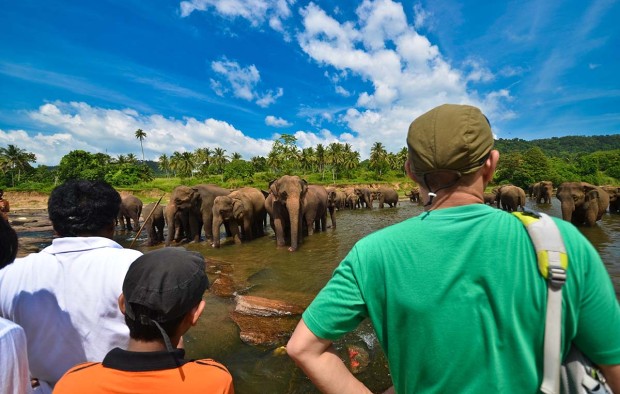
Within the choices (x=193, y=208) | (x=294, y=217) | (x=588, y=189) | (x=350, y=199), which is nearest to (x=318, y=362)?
(x=294, y=217)

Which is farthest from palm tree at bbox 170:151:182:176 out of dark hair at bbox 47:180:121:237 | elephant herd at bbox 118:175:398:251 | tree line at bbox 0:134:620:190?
dark hair at bbox 47:180:121:237

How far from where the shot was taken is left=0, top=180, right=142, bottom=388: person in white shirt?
80.2 inches

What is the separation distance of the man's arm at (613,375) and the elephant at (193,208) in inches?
541

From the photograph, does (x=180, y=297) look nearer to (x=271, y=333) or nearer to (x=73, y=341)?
(x=73, y=341)

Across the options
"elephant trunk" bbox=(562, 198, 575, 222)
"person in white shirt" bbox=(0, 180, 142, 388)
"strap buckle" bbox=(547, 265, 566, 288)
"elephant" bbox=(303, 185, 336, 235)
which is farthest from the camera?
"elephant" bbox=(303, 185, 336, 235)

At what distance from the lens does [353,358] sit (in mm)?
4273

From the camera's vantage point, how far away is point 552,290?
1042mm

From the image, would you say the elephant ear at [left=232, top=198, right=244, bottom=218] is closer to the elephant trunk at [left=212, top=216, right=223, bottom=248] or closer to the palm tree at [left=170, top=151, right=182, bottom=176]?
the elephant trunk at [left=212, top=216, right=223, bottom=248]

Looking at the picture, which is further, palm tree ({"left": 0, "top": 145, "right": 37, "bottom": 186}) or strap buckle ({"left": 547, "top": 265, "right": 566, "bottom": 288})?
palm tree ({"left": 0, "top": 145, "right": 37, "bottom": 186})

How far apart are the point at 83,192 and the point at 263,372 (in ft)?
10.1

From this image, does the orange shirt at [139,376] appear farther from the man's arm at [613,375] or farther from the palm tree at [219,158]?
the palm tree at [219,158]

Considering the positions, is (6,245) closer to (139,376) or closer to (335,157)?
(139,376)

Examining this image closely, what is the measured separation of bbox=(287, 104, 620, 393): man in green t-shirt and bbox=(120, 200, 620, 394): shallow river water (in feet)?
10.00

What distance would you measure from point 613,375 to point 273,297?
19.7ft
